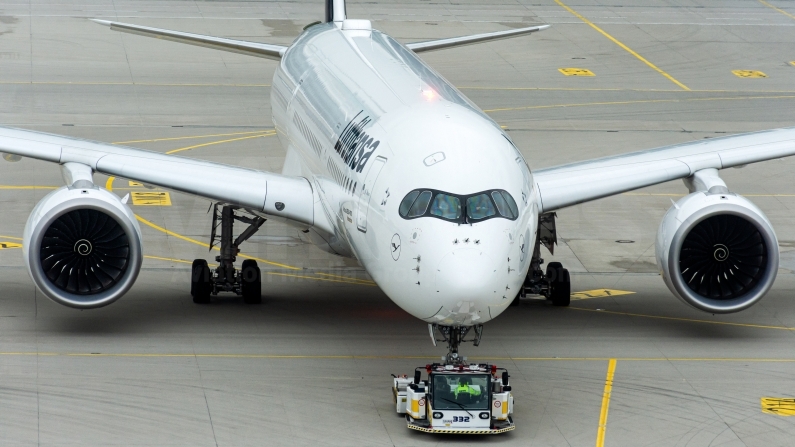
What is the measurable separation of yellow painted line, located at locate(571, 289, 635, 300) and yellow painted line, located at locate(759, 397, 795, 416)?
20.4ft

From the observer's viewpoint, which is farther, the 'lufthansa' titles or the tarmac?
the 'lufthansa' titles

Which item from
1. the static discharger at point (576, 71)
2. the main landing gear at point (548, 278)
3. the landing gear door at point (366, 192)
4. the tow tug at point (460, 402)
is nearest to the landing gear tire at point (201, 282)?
the landing gear door at point (366, 192)

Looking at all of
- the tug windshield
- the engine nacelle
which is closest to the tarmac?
the tug windshield

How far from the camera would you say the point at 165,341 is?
80.4 feet

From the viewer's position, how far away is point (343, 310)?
1051 inches

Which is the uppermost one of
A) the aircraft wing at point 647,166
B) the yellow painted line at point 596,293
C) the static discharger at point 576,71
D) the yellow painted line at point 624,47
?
the aircraft wing at point 647,166

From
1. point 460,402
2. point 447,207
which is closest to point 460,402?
point 460,402

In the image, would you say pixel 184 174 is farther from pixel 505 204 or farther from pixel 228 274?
pixel 505 204

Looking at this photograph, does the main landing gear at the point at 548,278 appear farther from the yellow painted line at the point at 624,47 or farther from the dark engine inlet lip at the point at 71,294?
the yellow painted line at the point at 624,47

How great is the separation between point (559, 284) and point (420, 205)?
7.87 metres

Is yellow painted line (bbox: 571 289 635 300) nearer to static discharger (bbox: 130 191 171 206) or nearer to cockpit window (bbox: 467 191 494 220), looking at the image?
cockpit window (bbox: 467 191 494 220)

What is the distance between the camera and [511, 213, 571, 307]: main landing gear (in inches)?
1074

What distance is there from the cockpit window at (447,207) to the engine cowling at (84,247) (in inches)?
248

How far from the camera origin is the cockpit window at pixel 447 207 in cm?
1991
